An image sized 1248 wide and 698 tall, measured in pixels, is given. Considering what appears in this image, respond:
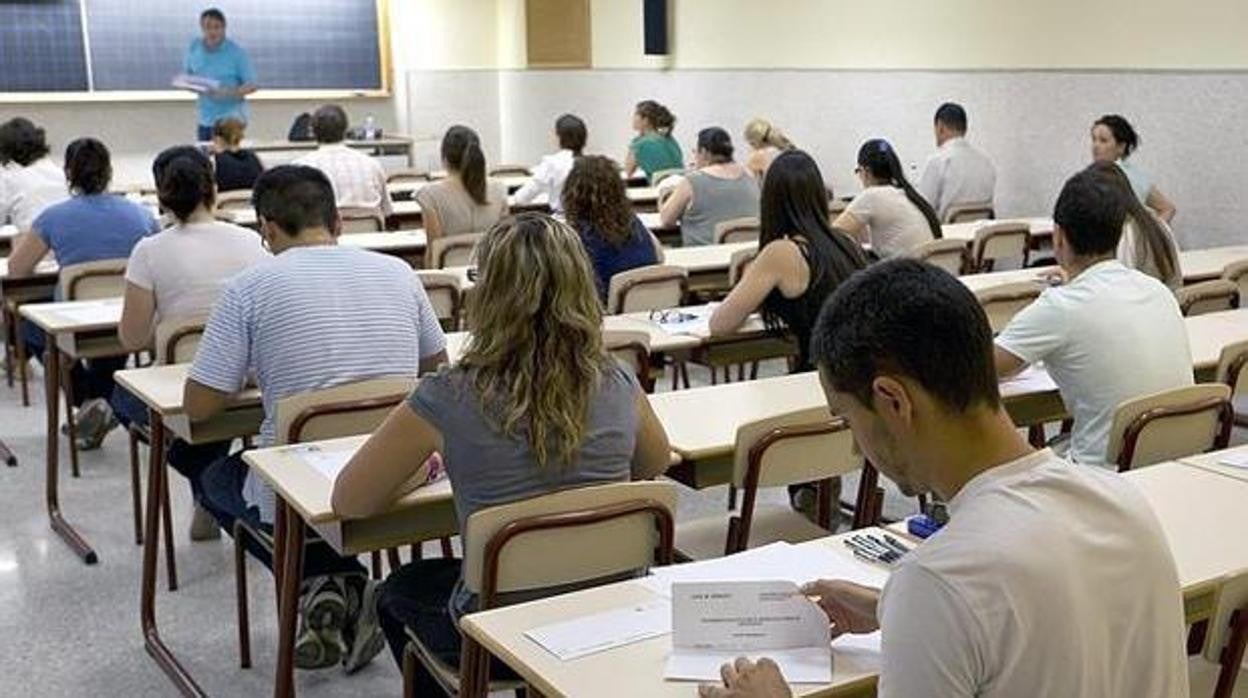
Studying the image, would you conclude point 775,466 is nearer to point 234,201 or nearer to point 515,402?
point 515,402

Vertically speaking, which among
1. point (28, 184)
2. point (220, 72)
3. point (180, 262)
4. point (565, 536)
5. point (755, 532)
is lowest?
point (755, 532)

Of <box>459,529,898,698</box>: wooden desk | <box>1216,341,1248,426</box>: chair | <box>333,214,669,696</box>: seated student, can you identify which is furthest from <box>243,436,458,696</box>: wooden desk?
<box>1216,341,1248,426</box>: chair

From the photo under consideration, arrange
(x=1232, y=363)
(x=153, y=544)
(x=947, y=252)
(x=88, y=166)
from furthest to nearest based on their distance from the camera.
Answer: (x=947, y=252) < (x=88, y=166) < (x=1232, y=363) < (x=153, y=544)

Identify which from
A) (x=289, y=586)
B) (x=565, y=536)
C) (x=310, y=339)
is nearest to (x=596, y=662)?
(x=565, y=536)

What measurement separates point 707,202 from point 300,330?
4179mm

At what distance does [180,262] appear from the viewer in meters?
4.23

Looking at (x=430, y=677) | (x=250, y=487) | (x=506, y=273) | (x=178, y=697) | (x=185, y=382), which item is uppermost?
(x=506, y=273)

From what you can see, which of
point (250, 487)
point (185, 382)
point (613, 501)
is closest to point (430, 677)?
point (613, 501)

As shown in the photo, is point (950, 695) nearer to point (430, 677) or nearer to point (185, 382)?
point (430, 677)

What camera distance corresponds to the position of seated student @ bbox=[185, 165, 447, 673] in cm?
323

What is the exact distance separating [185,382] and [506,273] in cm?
140

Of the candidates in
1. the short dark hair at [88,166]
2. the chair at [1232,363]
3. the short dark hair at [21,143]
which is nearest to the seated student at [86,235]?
the short dark hair at [88,166]

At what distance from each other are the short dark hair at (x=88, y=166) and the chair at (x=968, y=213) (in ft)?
15.2

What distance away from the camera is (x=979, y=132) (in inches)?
332
